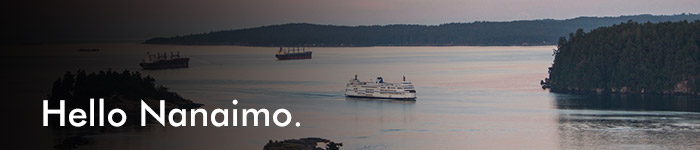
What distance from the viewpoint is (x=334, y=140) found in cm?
3259

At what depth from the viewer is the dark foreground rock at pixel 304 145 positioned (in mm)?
28178

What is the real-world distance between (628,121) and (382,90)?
42.9 ft

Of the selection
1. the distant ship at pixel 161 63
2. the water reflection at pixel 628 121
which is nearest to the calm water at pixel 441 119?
the water reflection at pixel 628 121

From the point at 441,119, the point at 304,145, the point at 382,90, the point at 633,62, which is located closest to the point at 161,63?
the point at 382,90

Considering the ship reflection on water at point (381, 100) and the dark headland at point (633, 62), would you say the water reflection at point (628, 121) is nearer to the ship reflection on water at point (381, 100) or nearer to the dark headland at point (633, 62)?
the dark headland at point (633, 62)

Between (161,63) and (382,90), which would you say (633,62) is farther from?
(161,63)

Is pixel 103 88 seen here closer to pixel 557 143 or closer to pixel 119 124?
pixel 119 124

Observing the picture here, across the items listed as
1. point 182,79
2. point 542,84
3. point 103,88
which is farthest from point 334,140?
point 182,79

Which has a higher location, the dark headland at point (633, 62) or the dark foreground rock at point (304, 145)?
the dark headland at point (633, 62)

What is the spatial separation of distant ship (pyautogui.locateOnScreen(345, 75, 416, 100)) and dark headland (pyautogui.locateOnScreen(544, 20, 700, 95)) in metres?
10.0

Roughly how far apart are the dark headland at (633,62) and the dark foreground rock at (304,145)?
1041 inches

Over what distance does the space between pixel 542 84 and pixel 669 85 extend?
848 centimetres

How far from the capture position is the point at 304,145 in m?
29.1

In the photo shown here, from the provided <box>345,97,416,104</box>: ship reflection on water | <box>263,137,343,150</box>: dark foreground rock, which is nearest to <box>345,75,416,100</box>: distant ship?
<box>345,97,416,104</box>: ship reflection on water
